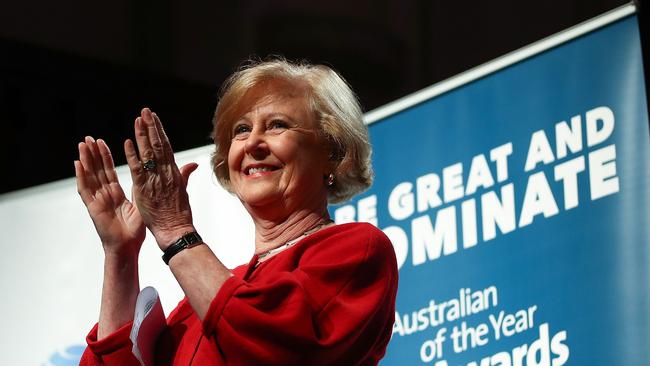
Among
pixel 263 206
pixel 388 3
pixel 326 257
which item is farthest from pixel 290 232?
pixel 388 3

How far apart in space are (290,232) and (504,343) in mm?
925

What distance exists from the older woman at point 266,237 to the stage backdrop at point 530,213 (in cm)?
73

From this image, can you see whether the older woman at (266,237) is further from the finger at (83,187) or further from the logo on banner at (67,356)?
the logo on banner at (67,356)

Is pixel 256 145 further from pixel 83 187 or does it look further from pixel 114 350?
pixel 114 350

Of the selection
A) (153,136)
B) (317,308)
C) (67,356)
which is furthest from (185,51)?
(317,308)

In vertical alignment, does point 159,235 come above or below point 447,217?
below

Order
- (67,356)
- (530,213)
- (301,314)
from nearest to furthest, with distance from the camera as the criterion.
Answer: (301,314) → (530,213) → (67,356)

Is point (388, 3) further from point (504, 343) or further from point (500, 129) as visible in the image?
point (504, 343)

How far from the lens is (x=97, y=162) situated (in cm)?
222

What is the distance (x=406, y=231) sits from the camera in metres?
3.26

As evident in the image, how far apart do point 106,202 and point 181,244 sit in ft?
0.97

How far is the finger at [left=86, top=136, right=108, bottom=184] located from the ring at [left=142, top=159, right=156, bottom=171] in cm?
24

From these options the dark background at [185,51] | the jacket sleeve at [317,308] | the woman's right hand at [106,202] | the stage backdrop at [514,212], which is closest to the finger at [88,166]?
the woman's right hand at [106,202]

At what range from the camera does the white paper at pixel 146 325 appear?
82.0 inches
